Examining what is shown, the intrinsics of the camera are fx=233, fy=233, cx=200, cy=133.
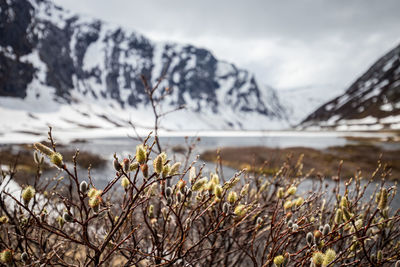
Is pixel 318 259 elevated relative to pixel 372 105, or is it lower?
lower

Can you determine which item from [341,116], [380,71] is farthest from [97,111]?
[380,71]

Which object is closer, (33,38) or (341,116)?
(341,116)

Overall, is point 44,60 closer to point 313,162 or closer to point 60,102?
point 60,102

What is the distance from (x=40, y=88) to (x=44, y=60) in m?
37.2

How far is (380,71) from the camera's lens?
492ft

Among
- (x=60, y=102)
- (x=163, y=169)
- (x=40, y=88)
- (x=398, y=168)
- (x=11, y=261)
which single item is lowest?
(x=398, y=168)

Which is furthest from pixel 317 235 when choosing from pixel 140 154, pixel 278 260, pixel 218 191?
pixel 140 154

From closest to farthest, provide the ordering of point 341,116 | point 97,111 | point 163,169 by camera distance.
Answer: point 163,169 → point 341,116 → point 97,111

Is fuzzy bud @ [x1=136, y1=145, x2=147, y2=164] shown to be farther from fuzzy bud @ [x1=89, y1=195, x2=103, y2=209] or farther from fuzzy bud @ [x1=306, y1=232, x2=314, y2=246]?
fuzzy bud @ [x1=306, y1=232, x2=314, y2=246]

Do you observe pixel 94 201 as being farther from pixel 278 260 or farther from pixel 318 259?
pixel 318 259

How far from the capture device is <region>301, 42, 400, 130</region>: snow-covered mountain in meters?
99.9

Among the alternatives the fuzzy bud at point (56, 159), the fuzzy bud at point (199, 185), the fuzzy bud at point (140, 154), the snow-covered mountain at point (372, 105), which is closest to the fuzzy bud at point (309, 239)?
the fuzzy bud at point (199, 185)

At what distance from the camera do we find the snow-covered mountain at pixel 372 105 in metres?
99.9

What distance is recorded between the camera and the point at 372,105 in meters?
116
